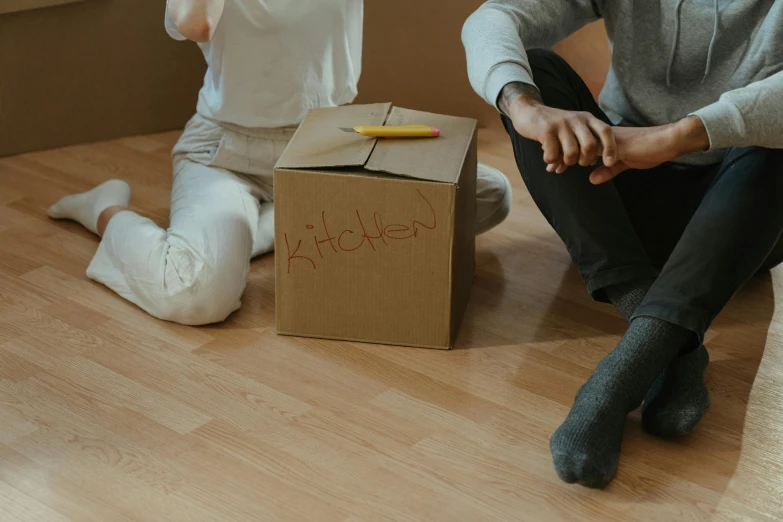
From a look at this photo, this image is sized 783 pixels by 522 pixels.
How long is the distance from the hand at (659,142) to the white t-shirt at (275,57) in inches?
21.5

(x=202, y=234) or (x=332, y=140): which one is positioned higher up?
(x=332, y=140)

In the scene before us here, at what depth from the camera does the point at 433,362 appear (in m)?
1.31

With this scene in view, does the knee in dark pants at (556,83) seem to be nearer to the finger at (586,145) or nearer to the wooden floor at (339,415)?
the finger at (586,145)

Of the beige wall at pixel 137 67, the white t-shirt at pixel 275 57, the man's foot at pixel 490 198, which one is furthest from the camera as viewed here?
the beige wall at pixel 137 67

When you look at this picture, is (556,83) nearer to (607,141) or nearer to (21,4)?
(607,141)

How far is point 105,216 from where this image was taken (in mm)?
1599

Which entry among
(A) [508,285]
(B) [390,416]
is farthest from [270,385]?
(A) [508,285]

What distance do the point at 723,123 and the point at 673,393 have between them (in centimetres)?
33

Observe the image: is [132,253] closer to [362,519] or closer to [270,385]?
[270,385]

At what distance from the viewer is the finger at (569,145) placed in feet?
3.70

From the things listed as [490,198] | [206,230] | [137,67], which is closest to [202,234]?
[206,230]

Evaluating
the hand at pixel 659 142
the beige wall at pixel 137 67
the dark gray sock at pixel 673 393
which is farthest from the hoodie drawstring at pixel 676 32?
the beige wall at pixel 137 67

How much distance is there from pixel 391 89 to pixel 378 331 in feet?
3.11

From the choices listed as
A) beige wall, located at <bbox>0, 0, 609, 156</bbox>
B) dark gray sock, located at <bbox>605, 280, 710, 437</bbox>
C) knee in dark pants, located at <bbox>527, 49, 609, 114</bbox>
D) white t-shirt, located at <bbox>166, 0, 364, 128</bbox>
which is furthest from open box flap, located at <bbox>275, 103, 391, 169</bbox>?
beige wall, located at <bbox>0, 0, 609, 156</bbox>
